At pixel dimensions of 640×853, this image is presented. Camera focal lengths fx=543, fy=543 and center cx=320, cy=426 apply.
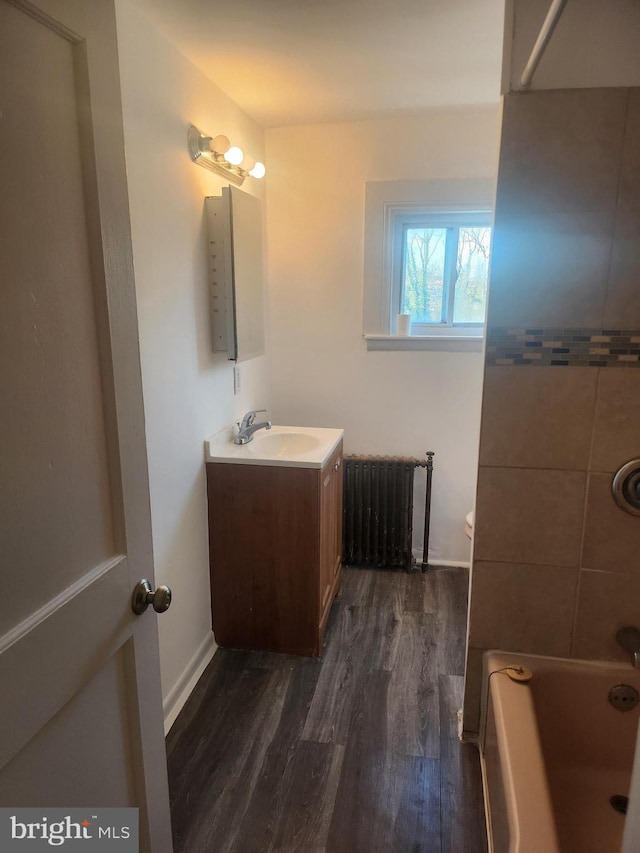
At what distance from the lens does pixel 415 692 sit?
2.18 metres

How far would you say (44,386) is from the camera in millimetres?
817

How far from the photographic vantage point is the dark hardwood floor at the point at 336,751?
1600 mm

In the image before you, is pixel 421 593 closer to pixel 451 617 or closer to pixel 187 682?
pixel 451 617

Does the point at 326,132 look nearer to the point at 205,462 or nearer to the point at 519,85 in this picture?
the point at 519,85

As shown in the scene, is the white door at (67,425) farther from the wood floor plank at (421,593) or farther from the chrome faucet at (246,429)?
the wood floor plank at (421,593)

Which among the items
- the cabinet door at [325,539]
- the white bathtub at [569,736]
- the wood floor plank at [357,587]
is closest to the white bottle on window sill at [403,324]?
the cabinet door at [325,539]

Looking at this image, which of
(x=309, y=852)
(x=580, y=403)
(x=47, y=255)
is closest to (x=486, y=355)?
(x=580, y=403)

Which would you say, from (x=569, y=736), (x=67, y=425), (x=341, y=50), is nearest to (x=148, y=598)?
(x=67, y=425)

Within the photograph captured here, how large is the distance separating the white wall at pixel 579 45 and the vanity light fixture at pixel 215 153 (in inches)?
41.3

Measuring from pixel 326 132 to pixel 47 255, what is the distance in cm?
240

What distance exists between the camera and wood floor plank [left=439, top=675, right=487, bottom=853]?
5.17 feet

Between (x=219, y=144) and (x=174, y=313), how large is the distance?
0.68 metres

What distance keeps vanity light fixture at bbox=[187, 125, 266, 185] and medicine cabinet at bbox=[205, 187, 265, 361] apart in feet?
0.36

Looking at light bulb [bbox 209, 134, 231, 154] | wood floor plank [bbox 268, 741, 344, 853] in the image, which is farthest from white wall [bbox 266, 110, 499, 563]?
wood floor plank [bbox 268, 741, 344, 853]
